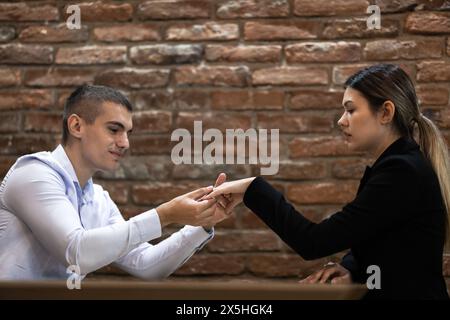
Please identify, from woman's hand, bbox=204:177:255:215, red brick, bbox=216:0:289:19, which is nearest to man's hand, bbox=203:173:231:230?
woman's hand, bbox=204:177:255:215

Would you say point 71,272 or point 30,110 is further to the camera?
point 30,110

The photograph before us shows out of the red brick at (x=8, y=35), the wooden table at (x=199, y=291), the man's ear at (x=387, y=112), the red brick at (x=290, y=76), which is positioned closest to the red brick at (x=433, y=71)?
the red brick at (x=290, y=76)

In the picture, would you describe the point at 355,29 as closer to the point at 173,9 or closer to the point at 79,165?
the point at 173,9

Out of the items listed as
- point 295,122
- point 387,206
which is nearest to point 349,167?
point 295,122

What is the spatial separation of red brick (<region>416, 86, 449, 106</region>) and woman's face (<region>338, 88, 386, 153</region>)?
676 millimetres

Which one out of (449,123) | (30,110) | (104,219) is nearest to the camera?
(104,219)

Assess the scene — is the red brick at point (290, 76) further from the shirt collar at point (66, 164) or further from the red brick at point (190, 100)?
the shirt collar at point (66, 164)

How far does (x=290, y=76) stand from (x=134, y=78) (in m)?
0.55

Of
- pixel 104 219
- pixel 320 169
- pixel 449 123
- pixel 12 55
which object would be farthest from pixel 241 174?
pixel 12 55

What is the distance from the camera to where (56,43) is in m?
2.20

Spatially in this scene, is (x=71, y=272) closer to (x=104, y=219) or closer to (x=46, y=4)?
(x=104, y=219)

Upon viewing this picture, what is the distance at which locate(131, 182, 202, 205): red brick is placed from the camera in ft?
6.97

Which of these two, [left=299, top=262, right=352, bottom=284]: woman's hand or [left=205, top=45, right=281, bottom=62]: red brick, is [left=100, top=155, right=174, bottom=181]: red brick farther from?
[left=299, top=262, right=352, bottom=284]: woman's hand
